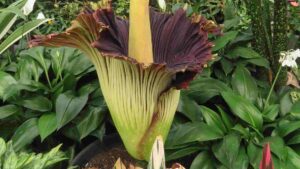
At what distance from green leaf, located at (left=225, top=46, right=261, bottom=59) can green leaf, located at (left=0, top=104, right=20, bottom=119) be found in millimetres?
1034

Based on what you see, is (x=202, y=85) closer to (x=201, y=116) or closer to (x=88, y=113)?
(x=201, y=116)

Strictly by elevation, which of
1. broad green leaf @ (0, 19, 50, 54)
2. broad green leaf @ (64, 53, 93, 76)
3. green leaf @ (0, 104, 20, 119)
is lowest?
green leaf @ (0, 104, 20, 119)

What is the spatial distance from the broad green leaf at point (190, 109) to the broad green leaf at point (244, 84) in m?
0.24

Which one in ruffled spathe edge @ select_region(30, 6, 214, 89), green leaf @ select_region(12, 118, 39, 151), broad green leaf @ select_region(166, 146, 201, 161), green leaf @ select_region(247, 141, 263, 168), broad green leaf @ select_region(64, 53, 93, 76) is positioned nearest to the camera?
ruffled spathe edge @ select_region(30, 6, 214, 89)

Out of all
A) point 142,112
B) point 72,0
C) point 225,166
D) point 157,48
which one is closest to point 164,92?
point 142,112

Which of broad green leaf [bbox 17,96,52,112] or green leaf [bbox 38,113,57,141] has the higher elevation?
broad green leaf [bbox 17,96,52,112]

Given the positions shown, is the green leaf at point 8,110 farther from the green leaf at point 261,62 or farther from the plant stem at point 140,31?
Result: the green leaf at point 261,62

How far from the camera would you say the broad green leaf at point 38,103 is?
2.06 metres

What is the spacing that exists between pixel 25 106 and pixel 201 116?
0.76m

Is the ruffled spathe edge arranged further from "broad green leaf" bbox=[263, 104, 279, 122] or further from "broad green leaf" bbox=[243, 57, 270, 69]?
"broad green leaf" bbox=[243, 57, 270, 69]

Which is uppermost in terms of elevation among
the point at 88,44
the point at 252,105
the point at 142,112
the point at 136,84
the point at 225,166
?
the point at 88,44

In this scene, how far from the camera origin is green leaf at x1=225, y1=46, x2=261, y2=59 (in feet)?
7.57

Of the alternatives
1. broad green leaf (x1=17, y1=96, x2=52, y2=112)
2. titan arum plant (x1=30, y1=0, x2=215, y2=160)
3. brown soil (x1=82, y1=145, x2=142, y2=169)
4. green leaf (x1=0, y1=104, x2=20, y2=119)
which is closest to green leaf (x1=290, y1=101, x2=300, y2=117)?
titan arum plant (x1=30, y1=0, x2=215, y2=160)

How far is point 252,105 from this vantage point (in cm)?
197
